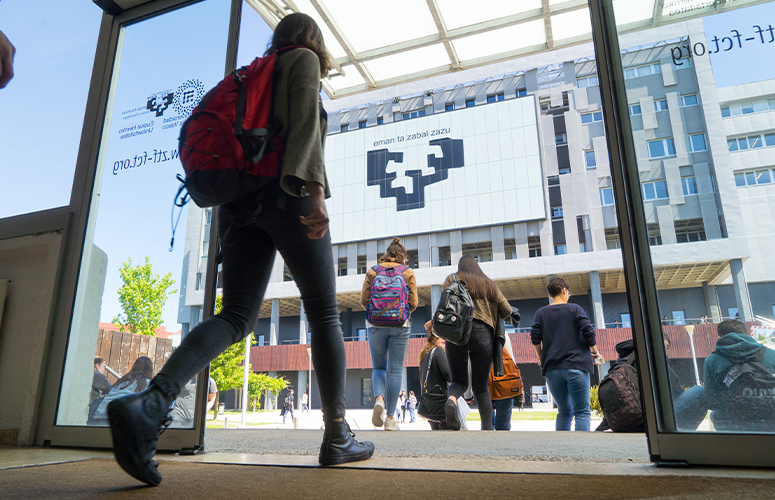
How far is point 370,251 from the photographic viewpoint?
116ft

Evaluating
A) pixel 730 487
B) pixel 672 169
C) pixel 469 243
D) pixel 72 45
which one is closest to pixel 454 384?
pixel 672 169

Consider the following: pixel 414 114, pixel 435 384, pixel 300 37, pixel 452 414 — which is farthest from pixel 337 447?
pixel 414 114

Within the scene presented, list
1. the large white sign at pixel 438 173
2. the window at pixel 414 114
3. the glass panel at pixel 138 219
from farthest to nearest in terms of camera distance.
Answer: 1. the window at pixel 414 114
2. the large white sign at pixel 438 173
3. the glass panel at pixel 138 219

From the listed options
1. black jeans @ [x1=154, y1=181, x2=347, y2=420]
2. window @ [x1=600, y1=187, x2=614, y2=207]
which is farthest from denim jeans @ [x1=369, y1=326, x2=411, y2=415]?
window @ [x1=600, y1=187, x2=614, y2=207]

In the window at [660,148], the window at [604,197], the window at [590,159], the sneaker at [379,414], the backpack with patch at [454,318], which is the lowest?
the sneaker at [379,414]

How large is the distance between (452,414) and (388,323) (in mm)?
838

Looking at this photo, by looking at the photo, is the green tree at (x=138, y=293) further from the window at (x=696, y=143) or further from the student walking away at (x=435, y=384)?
the window at (x=696, y=143)

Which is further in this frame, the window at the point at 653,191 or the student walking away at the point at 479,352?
the student walking away at the point at 479,352

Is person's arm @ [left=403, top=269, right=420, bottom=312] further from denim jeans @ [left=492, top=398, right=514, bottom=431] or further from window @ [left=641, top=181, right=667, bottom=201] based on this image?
window @ [left=641, top=181, right=667, bottom=201]

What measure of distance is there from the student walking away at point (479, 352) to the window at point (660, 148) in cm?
195

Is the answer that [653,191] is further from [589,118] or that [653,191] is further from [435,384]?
[589,118]

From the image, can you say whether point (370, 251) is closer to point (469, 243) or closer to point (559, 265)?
point (469, 243)

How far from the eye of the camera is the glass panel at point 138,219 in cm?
273

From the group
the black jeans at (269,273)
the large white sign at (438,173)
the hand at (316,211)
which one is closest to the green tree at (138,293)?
the black jeans at (269,273)
